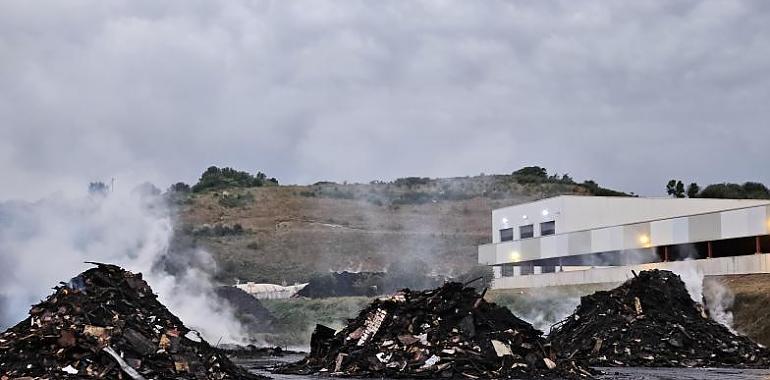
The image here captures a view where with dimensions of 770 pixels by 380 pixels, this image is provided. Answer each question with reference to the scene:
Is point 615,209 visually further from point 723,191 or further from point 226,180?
point 226,180

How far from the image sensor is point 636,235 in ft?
178

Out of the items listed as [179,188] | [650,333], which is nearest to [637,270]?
[650,333]

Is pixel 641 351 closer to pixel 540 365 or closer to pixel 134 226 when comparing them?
pixel 540 365

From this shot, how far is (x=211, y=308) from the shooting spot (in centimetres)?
5078

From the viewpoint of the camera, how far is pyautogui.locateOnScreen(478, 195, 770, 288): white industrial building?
46.4 meters

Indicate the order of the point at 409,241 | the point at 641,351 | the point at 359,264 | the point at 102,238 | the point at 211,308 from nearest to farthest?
1. the point at 641,351
2. the point at 102,238
3. the point at 211,308
4. the point at 359,264
5. the point at 409,241

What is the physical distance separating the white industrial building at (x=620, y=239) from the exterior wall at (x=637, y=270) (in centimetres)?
4

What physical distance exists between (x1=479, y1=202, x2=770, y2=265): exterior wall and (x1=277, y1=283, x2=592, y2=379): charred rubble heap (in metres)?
24.4

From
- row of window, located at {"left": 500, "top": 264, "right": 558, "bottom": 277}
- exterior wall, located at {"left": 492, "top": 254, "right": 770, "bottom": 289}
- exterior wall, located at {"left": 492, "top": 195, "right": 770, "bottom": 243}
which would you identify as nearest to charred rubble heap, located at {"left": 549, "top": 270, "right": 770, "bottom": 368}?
exterior wall, located at {"left": 492, "top": 254, "right": 770, "bottom": 289}

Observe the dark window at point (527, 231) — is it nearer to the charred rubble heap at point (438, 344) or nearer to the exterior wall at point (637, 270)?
the exterior wall at point (637, 270)

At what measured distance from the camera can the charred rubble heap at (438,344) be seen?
23484 millimetres

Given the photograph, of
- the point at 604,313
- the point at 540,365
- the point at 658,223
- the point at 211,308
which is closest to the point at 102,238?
the point at 211,308

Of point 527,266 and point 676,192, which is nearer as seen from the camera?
point 527,266

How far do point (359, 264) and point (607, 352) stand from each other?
75.4 meters
